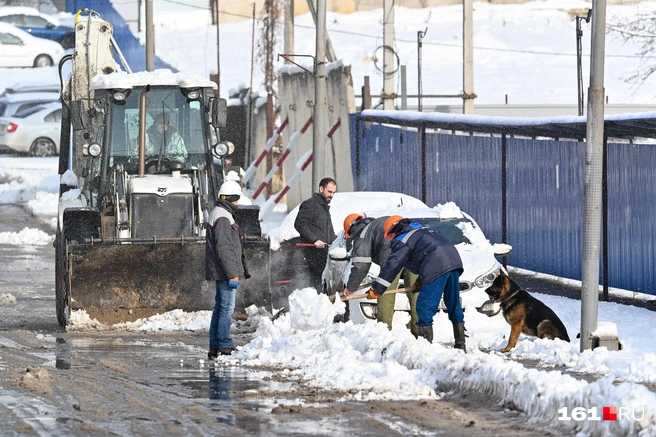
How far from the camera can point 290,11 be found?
37094 millimetres

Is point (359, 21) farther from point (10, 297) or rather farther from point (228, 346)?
point (228, 346)

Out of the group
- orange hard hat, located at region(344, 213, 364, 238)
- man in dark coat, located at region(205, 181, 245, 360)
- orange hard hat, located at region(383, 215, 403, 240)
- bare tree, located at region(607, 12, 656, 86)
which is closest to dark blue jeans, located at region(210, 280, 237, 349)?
man in dark coat, located at region(205, 181, 245, 360)

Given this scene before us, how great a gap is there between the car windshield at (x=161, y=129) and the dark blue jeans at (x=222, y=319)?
3.29 meters

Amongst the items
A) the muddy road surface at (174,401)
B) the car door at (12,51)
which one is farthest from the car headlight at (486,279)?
the car door at (12,51)

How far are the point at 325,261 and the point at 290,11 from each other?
22.1 metres

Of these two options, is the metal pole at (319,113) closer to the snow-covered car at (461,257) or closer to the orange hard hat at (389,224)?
the snow-covered car at (461,257)

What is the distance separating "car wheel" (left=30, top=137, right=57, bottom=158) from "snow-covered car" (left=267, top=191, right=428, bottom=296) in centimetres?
2277

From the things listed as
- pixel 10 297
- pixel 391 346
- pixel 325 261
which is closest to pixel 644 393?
pixel 391 346

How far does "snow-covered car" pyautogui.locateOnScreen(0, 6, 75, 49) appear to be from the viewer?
5078 centimetres

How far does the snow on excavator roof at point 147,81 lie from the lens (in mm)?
15617

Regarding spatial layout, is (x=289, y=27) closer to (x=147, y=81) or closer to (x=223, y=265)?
(x=147, y=81)

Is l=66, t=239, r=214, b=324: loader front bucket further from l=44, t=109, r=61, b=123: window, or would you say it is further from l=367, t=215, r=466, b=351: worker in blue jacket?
l=44, t=109, r=61, b=123: window

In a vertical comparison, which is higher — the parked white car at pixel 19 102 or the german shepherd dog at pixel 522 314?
the parked white car at pixel 19 102

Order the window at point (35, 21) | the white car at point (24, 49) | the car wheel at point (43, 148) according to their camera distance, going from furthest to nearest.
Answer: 1. the window at point (35, 21)
2. the white car at point (24, 49)
3. the car wheel at point (43, 148)
